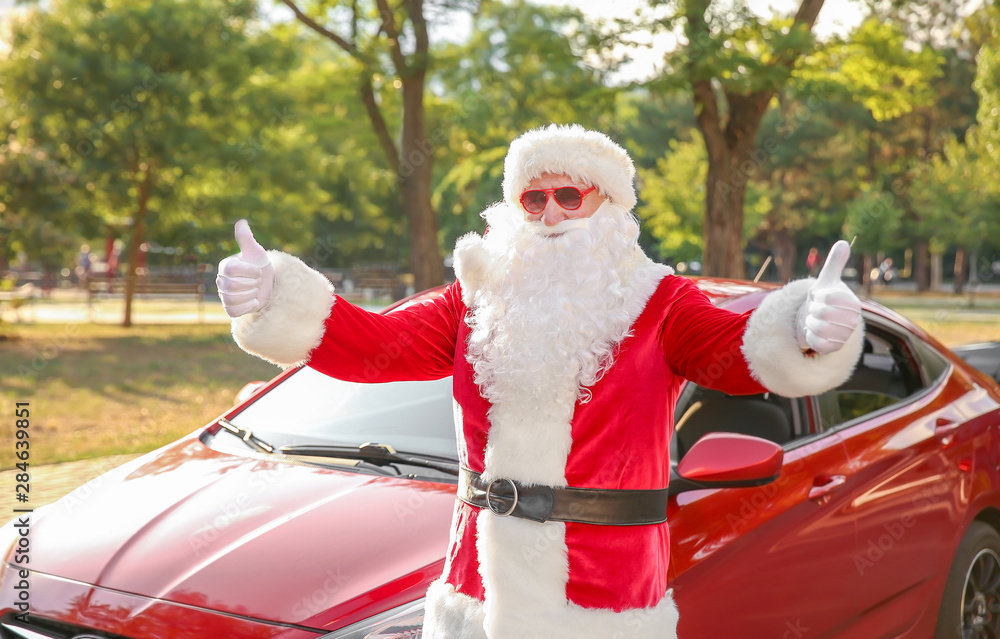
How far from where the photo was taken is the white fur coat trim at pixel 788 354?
74.9 inches

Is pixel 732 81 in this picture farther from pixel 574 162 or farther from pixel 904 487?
pixel 574 162

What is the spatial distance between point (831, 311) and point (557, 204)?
730mm

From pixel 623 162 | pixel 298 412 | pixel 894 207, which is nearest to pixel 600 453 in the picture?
pixel 623 162

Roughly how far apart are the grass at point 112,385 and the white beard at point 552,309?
18.4 ft

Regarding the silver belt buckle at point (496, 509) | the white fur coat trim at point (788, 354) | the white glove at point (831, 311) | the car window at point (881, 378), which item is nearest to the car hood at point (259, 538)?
the silver belt buckle at point (496, 509)

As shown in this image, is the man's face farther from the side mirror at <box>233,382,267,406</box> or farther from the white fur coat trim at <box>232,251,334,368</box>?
the side mirror at <box>233,382,267,406</box>

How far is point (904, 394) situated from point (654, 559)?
257 centimetres

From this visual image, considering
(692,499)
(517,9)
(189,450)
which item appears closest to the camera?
(692,499)

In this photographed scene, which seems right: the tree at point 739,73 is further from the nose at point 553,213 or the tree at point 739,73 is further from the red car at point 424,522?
the nose at point 553,213

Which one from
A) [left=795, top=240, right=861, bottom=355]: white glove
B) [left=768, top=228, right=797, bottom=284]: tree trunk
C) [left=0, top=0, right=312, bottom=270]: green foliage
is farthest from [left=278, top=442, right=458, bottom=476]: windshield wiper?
[left=768, top=228, right=797, bottom=284]: tree trunk

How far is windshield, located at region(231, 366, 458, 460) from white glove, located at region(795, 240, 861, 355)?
1.49 m

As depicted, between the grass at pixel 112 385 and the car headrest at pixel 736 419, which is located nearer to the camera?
the car headrest at pixel 736 419

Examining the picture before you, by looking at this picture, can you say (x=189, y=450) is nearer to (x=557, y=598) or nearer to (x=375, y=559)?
(x=375, y=559)

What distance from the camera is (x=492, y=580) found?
2.05 meters
